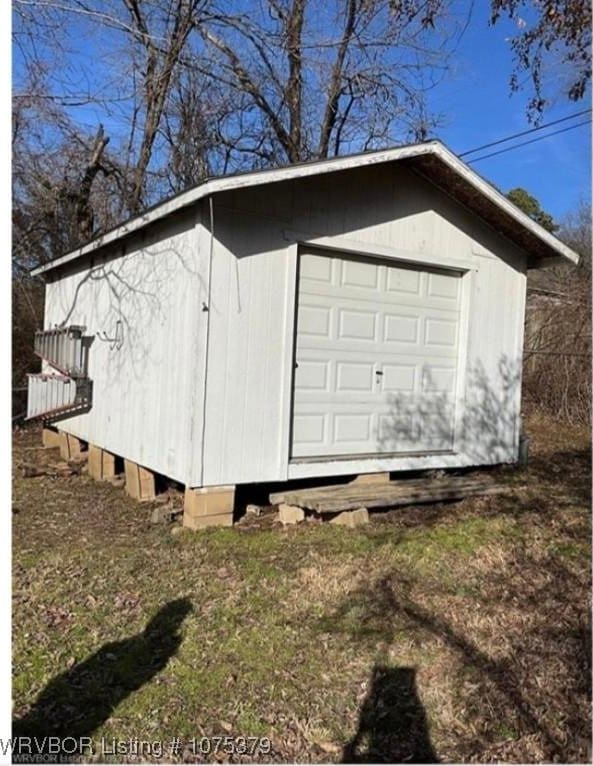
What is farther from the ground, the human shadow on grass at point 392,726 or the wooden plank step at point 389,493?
the wooden plank step at point 389,493

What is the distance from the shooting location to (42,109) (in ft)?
35.6

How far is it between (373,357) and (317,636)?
3.54 metres

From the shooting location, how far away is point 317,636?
343 centimetres

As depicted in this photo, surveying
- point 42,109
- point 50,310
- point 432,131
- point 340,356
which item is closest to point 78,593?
point 340,356

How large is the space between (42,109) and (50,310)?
146 inches

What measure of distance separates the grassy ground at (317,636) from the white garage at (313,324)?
95 centimetres

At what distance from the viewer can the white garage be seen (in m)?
5.45

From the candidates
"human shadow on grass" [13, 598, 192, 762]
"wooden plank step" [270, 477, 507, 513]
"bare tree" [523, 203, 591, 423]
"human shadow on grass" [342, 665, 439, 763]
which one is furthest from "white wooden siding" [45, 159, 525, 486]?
"bare tree" [523, 203, 591, 423]

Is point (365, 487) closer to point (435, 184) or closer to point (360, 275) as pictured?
point (360, 275)

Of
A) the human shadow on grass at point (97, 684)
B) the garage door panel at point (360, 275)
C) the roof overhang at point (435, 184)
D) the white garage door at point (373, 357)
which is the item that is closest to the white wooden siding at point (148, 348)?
the roof overhang at point (435, 184)

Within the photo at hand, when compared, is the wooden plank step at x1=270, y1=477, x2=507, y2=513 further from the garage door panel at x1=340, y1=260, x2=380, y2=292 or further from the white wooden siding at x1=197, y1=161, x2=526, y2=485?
the garage door panel at x1=340, y1=260, x2=380, y2=292

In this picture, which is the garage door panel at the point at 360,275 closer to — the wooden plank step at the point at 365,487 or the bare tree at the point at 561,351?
the wooden plank step at the point at 365,487

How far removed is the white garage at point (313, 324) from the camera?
17.9ft
